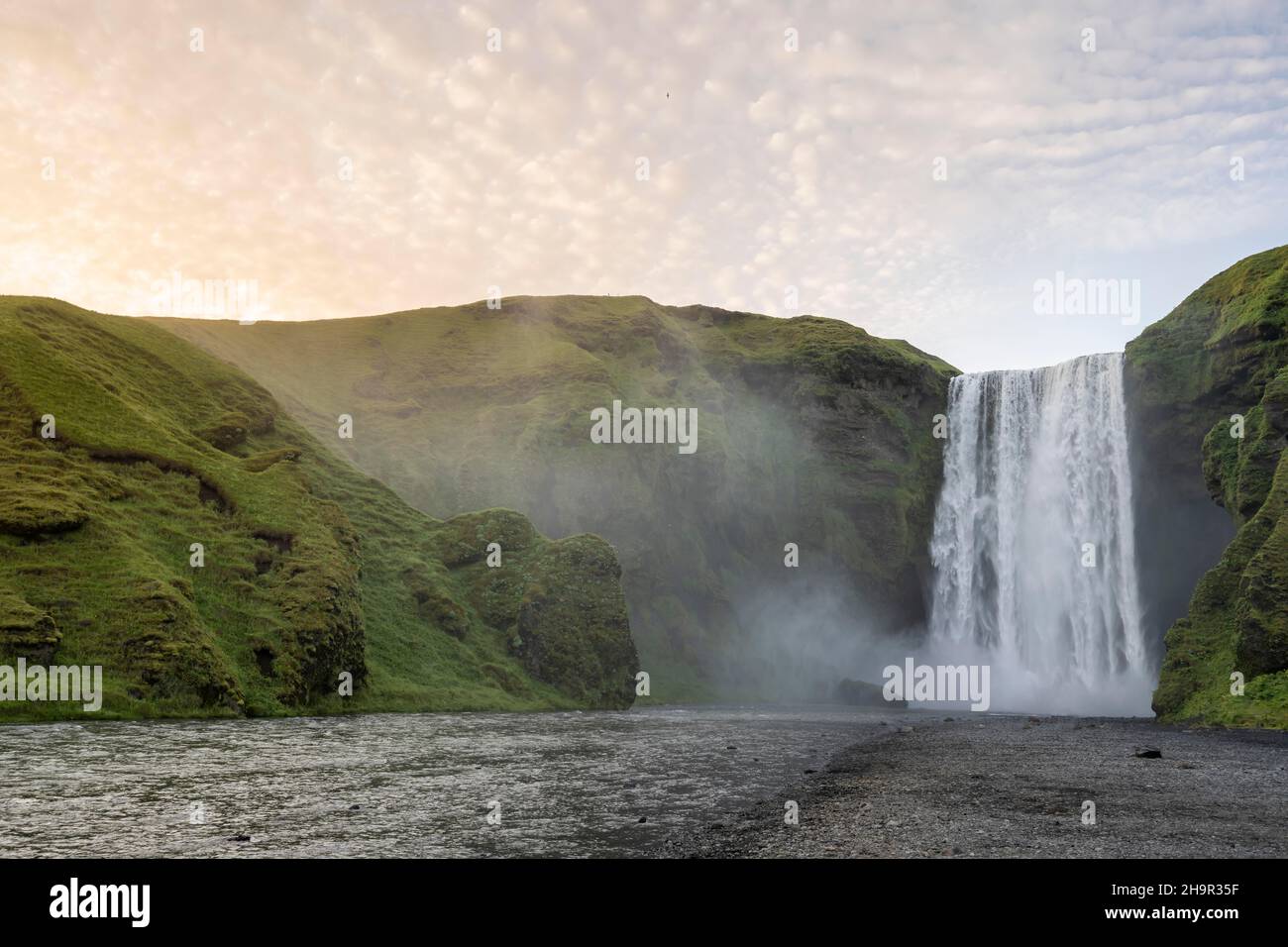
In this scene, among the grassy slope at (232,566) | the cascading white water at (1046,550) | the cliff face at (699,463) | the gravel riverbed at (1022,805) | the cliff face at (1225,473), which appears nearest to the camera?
the gravel riverbed at (1022,805)

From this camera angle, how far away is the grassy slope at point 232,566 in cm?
4228

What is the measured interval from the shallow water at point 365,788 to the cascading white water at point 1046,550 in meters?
50.1

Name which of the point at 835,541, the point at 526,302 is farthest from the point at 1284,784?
the point at 526,302

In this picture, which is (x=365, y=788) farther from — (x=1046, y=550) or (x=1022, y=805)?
(x=1046, y=550)

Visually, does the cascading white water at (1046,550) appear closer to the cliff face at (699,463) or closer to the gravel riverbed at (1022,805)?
the cliff face at (699,463)

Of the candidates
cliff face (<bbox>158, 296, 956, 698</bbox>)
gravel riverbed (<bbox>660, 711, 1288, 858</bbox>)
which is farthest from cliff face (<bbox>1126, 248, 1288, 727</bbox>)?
cliff face (<bbox>158, 296, 956, 698</bbox>)

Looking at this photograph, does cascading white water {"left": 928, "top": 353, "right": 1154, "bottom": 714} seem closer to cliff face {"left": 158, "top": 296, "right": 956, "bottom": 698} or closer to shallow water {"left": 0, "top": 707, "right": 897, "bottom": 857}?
cliff face {"left": 158, "top": 296, "right": 956, "bottom": 698}

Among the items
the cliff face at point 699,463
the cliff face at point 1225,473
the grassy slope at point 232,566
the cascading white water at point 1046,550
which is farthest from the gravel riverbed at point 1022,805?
the cliff face at point 699,463

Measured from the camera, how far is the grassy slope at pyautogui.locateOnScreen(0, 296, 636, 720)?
4228 centimetres

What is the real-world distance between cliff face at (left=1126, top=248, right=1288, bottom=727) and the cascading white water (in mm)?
3762

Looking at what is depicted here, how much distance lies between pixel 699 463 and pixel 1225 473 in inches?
2142
